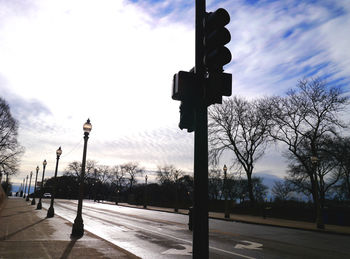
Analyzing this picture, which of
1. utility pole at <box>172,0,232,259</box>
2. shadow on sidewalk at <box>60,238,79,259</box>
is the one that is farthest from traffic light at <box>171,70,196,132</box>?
shadow on sidewalk at <box>60,238,79,259</box>

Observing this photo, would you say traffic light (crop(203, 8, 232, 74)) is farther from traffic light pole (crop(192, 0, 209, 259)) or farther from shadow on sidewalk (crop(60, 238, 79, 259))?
shadow on sidewalk (crop(60, 238, 79, 259))

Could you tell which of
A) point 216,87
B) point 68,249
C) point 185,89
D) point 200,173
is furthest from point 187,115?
point 68,249

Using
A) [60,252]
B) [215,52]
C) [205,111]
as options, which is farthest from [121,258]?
[215,52]

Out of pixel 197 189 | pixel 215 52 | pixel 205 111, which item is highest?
pixel 215 52

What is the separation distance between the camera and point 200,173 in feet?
11.1

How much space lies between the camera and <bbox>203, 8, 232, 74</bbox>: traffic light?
368cm

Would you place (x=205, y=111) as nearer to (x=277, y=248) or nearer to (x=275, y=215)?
(x=277, y=248)

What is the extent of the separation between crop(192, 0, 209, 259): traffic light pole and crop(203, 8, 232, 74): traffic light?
124mm

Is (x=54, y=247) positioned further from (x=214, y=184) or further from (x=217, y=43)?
(x=214, y=184)

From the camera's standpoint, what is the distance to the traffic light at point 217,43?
368cm

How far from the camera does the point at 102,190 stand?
121 m

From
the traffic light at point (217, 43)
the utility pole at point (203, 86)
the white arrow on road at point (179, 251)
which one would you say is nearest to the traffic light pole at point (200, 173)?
the utility pole at point (203, 86)

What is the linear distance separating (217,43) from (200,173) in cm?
171

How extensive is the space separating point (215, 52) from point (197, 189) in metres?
1.77
